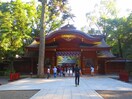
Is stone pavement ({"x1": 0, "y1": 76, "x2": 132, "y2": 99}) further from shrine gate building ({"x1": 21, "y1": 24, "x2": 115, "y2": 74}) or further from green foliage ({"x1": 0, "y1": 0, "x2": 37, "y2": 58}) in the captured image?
green foliage ({"x1": 0, "y1": 0, "x2": 37, "y2": 58})

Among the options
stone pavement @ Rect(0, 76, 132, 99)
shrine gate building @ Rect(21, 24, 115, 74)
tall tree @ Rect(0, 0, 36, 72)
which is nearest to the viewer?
stone pavement @ Rect(0, 76, 132, 99)

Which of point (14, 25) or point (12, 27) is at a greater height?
point (14, 25)

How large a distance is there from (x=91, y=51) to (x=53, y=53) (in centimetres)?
500

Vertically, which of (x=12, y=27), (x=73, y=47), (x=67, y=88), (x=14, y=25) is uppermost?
(x=14, y=25)

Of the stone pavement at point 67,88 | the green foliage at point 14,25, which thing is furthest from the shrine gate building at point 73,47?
the stone pavement at point 67,88

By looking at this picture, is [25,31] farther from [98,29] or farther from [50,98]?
[50,98]

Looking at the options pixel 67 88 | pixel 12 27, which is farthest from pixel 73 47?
pixel 67 88

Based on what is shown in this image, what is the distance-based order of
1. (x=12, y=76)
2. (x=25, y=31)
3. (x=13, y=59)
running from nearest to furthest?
1. (x=12, y=76)
2. (x=13, y=59)
3. (x=25, y=31)

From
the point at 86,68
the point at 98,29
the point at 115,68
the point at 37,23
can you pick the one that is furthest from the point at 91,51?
the point at 98,29

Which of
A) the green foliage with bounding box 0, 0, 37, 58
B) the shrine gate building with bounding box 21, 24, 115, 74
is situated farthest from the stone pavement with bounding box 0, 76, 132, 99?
the green foliage with bounding box 0, 0, 37, 58

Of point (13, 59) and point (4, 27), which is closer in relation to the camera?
point (4, 27)

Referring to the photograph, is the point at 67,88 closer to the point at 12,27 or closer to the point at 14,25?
the point at 12,27

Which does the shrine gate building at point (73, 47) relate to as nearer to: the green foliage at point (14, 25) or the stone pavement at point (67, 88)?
the green foliage at point (14, 25)

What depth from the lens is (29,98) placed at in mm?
13523
